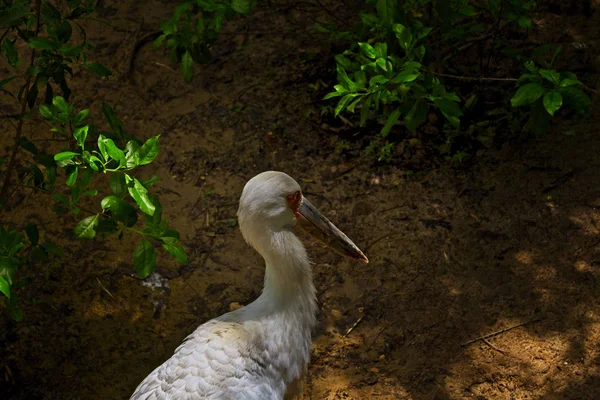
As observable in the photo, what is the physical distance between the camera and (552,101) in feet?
13.3

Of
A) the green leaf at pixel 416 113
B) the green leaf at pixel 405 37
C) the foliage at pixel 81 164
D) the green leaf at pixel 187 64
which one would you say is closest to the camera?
the foliage at pixel 81 164

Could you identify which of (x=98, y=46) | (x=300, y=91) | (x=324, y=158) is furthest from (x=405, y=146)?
(x=98, y=46)

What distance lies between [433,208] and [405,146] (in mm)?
614

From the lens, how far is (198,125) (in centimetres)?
587

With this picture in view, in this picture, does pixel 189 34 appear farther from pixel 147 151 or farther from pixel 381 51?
pixel 147 151

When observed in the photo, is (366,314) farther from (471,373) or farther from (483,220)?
(483,220)

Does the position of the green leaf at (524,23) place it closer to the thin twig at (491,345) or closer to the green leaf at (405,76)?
the green leaf at (405,76)

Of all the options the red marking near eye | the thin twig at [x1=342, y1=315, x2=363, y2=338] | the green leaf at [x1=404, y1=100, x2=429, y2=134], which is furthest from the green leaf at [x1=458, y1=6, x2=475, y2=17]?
the thin twig at [x1=342, y1=315, x2=363, y2=338]

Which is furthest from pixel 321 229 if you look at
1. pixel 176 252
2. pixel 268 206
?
pixel 176 252

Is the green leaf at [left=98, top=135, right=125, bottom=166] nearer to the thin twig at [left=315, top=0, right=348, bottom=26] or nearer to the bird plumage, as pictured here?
the bird plumage

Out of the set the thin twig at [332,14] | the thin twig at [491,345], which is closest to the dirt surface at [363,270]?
the thin twig at [491,345]

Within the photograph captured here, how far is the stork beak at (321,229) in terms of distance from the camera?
382 centimetres

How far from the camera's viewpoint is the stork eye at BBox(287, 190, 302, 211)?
3.66m

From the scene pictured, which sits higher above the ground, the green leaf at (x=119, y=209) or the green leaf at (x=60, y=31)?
the green leaf at (x=60, y=31)
